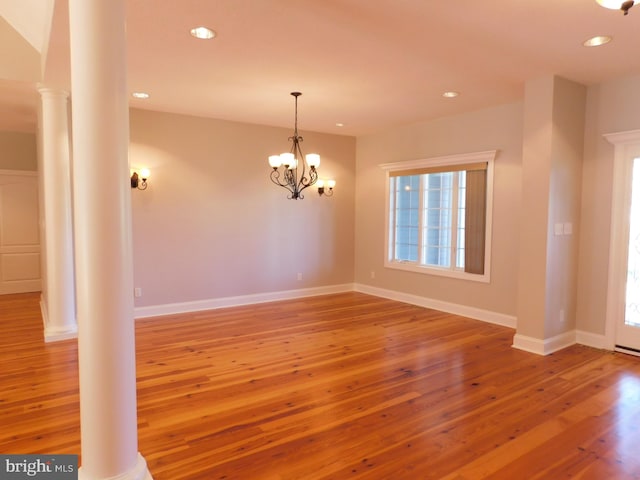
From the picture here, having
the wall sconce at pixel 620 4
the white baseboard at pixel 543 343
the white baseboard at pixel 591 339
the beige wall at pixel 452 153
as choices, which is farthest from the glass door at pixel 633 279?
the wall sconce at pixel 620 4

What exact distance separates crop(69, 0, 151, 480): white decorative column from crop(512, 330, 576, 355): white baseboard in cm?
381

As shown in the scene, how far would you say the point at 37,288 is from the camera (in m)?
7.63

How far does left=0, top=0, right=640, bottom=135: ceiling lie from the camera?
9.09 ft

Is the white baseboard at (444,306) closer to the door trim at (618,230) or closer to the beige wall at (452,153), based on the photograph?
the beige wall at (452,153)

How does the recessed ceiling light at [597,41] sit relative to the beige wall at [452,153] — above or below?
above

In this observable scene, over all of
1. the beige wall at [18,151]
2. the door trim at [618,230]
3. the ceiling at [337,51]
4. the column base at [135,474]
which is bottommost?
the column base at [135,474]

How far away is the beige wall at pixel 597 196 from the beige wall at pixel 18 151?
8.42 m

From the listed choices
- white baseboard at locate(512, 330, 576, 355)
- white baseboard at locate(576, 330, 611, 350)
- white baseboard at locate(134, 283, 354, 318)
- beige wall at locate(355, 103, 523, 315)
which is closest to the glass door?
white baseboard at locate(576, 330, 611, 350)

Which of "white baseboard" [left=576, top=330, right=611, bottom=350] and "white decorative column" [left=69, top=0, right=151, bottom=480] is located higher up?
"white decorative column" [left=69, top=0, right=151, bottom=480]

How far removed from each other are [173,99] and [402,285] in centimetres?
423

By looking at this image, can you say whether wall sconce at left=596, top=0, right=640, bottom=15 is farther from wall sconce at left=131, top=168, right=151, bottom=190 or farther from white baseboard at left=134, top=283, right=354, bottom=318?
white baseboard at left=134, top=283, right=354, bottom=318

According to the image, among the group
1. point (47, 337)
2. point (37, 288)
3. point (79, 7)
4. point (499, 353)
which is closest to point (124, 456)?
point (79, 7)

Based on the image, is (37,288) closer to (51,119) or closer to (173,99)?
(51,119)

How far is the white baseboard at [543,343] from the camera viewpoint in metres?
4.22
